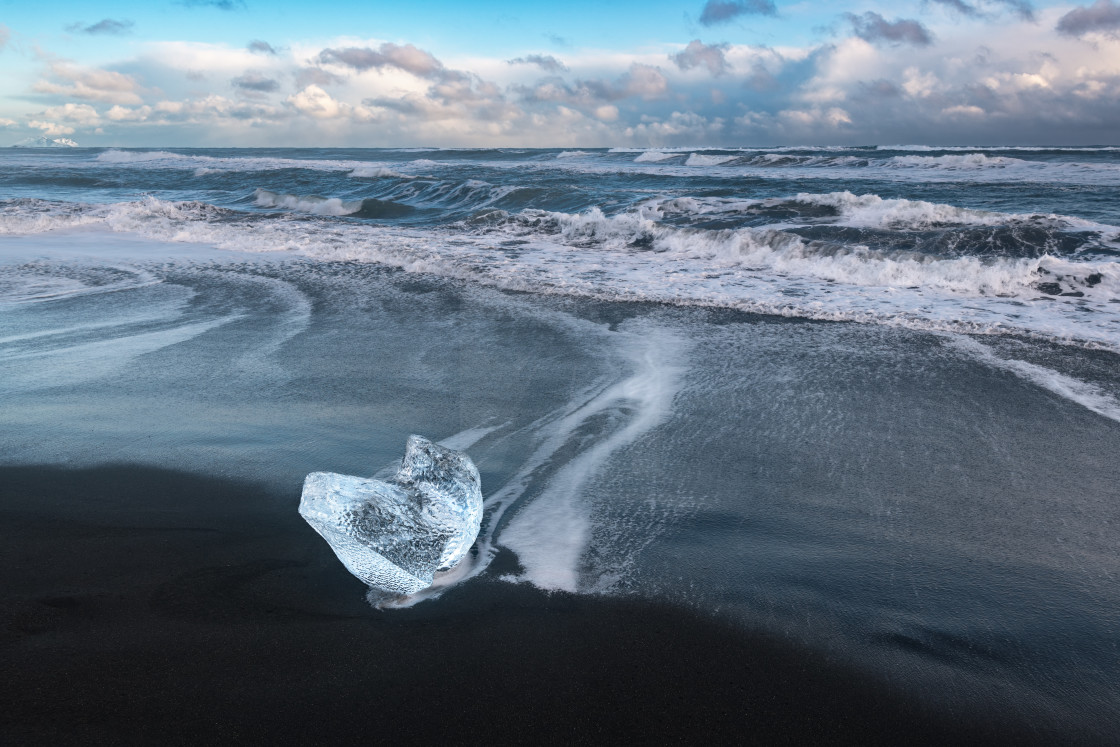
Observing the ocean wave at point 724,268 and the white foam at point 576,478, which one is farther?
the ocean wave at point 724,268

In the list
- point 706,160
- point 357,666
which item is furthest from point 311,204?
point 706,160

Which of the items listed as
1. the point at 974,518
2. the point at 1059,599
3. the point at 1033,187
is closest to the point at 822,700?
the point at 1059,599

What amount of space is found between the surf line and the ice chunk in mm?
93

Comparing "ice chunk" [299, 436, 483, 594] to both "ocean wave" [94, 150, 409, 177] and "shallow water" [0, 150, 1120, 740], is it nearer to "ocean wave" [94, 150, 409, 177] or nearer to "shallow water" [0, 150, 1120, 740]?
"shallow water" [0, 150, 1120, 740]

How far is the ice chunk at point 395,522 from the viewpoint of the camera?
6.83 ft

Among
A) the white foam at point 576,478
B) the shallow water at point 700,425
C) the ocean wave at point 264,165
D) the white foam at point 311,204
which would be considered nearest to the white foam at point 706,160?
the ocean wave at point 264,165

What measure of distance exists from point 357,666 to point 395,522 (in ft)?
1.43

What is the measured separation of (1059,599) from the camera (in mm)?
2197

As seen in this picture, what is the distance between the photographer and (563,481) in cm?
296

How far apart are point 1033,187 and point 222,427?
20.1 meters

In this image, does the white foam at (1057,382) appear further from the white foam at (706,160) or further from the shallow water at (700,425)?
the white foam at (706,160)

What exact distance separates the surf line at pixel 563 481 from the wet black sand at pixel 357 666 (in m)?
0.10

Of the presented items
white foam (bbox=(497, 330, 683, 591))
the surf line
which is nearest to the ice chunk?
the surf line

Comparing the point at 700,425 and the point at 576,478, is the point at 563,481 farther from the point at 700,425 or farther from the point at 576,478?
the point at 700,425
